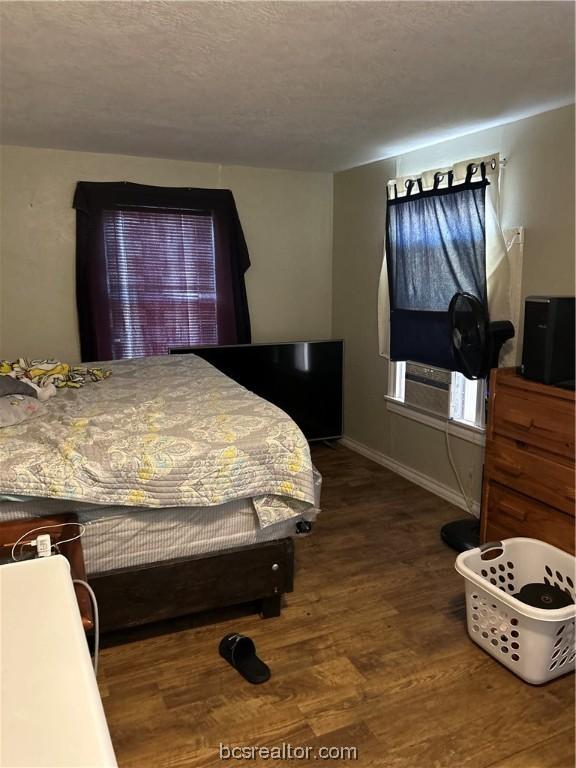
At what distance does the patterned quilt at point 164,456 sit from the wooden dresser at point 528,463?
0.94m

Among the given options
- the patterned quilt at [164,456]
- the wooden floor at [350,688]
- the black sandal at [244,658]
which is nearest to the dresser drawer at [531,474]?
the wooden floor at [350,688]

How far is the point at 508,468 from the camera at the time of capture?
251cm

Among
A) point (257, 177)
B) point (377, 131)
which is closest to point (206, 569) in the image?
point (377, 131)

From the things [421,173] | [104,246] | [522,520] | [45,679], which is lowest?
[522,520]

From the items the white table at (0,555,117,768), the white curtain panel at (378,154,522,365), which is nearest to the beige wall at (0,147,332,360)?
the white curtain panel at (378,154,522,365)

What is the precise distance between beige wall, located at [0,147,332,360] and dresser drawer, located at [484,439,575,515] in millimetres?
2349

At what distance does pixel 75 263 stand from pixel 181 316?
805 mm

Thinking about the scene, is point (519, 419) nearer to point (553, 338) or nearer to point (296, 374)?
point (553, 338)

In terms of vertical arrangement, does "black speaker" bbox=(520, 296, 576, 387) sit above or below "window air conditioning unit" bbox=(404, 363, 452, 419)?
above

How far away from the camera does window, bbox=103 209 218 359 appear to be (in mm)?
3934

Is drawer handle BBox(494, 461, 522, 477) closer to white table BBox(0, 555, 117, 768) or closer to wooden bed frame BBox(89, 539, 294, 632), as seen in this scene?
wooden bed frame BBox(89, 539, 294, 632)

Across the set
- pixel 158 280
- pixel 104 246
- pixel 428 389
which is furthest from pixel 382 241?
pixel 104 246

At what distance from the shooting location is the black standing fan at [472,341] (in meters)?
2.75

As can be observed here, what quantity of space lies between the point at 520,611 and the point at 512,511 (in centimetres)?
68
